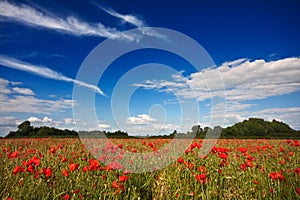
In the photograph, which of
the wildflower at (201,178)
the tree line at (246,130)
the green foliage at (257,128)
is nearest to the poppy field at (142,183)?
the wildflower at (201,178)

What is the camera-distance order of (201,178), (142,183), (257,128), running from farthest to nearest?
(257,128) → (142,183) → (201,178)

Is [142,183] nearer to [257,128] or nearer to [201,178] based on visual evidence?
[201,178]

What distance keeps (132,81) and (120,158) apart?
133 inches

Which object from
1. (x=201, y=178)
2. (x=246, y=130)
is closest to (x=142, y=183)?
(x=201, y=178)

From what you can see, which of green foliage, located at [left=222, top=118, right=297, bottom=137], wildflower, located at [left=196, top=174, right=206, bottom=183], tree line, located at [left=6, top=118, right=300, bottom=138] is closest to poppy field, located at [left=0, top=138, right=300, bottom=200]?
wildflower, located at [left=196, top=174, right=206, bottom=183]

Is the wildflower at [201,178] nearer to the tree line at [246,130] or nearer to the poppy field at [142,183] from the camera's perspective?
the poppy field at [142,183]

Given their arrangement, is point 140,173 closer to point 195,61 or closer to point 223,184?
point 223,184

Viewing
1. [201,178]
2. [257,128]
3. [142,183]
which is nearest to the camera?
[201,178]

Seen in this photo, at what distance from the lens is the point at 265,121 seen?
1067 inches

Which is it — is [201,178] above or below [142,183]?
above

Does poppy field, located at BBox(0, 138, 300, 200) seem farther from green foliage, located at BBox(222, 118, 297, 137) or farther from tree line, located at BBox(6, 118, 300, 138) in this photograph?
green foliage, located at BBox(222, 118, 297, 137)

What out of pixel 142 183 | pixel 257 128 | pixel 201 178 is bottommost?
pixel 142 183

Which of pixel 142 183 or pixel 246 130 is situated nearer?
pixel 142 183

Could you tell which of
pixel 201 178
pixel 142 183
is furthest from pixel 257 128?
pixel 201 178
